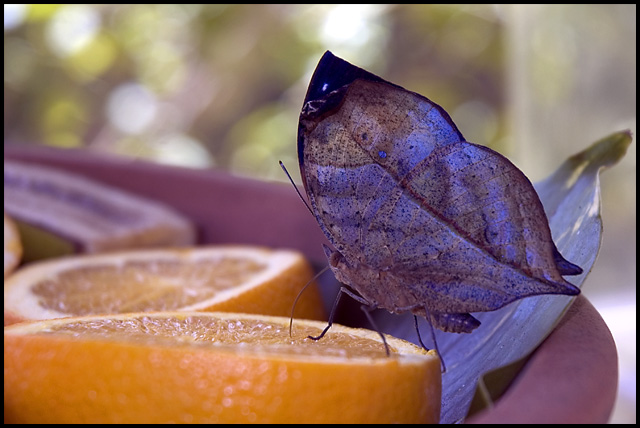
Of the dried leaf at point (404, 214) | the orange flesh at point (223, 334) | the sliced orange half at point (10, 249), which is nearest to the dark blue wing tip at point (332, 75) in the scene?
the dried leaf at point (404, 214)

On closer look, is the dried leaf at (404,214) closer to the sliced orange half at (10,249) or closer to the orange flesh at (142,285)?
the orange flesh at (142,285)

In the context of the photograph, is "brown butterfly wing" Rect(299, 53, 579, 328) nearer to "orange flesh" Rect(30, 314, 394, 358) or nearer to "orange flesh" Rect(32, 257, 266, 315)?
"orange flesh" Rect(30, 314, 394, 358)

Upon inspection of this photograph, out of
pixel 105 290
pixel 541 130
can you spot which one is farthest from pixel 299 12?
pixel 105 290

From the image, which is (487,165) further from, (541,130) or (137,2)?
(137,2)

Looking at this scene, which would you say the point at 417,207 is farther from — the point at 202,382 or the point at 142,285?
the point at 142,285

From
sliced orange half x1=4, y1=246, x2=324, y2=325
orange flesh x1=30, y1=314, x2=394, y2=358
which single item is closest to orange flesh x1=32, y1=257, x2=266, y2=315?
sliced orange half x1=4, y1=246, x2=324, y2=325

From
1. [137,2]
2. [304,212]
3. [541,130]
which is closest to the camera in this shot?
[304,212]
